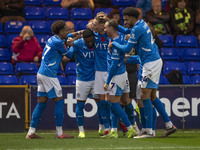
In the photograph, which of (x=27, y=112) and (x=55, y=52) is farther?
(x=27, y=112)

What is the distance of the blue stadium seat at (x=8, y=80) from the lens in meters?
11.4

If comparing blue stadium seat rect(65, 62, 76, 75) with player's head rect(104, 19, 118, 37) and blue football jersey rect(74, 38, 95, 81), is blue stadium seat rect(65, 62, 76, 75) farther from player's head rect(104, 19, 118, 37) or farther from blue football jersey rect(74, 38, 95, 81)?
player's head rect(104, 19, 118, 37)

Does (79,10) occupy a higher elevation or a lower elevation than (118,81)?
higher

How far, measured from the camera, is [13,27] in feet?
43.4

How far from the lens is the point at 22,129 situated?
34.3 feet

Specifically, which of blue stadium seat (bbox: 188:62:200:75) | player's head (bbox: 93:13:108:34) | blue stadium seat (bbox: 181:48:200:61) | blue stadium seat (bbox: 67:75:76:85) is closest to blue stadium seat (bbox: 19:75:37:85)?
blue stadium seat (bbox: 67:75:76:85)

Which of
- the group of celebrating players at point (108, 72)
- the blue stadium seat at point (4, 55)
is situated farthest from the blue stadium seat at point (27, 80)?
the group of celebrating players at point (108, 72)

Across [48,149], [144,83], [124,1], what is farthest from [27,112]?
[124,1]

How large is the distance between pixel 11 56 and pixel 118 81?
5047mm

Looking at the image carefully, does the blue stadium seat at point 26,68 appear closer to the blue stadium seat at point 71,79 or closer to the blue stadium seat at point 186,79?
the blue stadium seat at point 71,79

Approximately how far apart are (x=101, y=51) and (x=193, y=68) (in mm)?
4653

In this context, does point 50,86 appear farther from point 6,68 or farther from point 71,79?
point 6,68

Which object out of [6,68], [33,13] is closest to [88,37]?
[6,68]

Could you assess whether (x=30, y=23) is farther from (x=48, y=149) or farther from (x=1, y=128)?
(x=48, y=149)
